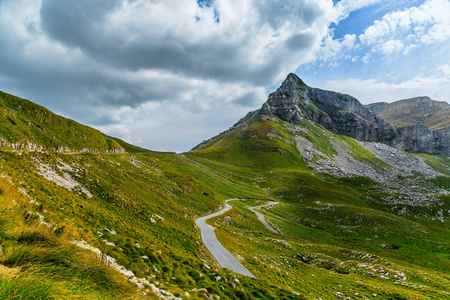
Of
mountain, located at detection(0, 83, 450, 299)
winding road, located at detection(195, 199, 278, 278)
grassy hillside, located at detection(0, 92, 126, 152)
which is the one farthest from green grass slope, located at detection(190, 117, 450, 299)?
grassy hillside, located at detection(0, 92, 126, 152)

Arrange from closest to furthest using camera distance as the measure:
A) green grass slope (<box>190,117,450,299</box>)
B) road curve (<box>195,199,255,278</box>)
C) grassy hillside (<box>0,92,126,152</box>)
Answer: road curve (<box>195,199,255,278</box>)
green grass slope (<box>190,117,450,299</box>)
grassy hillside (<box>0,92,126,152</box>)

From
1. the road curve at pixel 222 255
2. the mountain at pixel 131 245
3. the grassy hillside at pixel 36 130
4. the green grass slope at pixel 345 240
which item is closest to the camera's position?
the mountain at pixel 131 245

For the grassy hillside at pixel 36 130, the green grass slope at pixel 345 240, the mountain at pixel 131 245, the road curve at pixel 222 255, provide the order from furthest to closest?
the grassy hillside at pixel 36 130
the green grass slope at pixel 345 240
the road curve at pixel 222 255
the mountain at pixel 131 245

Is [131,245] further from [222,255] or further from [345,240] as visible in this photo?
[345,240]

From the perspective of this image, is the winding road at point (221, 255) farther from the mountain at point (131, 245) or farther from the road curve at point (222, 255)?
the mountain at point (131, 245)

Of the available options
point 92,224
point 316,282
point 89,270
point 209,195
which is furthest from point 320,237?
point 89,270

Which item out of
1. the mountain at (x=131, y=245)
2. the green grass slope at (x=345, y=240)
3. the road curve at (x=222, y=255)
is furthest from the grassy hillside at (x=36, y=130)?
the green grass slope at (x=345, y=240)

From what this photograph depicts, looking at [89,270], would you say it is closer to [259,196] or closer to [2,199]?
[2,199]

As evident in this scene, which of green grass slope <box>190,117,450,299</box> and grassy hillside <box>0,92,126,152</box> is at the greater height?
grassy hillside <box>0,92,126,152</box>

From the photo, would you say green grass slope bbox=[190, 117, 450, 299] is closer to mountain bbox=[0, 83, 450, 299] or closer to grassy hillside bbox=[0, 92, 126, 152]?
mountain bbox=[0, 83, 450, 299]

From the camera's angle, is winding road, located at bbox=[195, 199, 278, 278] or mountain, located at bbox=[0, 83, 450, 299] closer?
mountain, located at bbox=[0, 83, 450, 299]

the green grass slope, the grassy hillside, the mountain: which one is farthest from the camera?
the grassy hillside

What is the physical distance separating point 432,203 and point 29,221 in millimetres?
192080

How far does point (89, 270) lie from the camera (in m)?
7.28
